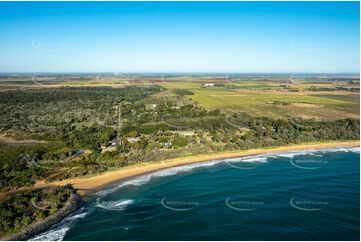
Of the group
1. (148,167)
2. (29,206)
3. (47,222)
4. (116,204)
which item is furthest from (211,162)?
(47,222)

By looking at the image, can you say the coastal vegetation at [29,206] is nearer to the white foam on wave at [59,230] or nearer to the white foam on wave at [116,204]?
the white foam on wave at [59,230]

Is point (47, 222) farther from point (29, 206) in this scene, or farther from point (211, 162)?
point (211, 162)

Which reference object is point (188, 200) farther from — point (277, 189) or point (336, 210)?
point (336, 210)

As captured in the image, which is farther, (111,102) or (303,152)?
(111,102)

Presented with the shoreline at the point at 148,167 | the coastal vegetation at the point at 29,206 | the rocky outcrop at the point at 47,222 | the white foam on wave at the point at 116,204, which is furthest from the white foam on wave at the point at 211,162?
the coastal vegetation at the point at 29,206

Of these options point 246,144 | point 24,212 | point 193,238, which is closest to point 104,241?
point 193,238
